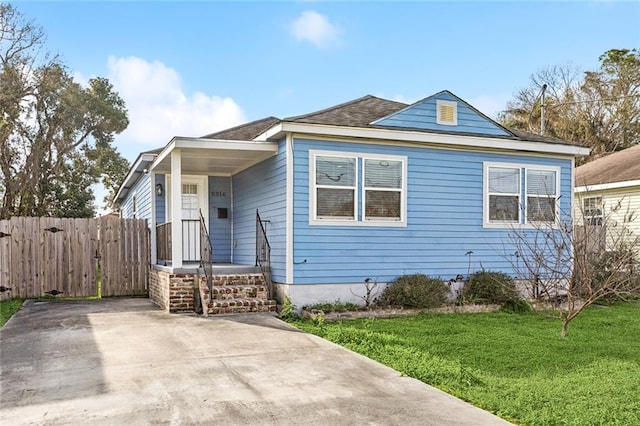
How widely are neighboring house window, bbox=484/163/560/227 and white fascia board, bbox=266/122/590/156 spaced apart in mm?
411

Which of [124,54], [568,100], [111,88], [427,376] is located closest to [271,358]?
[427,376]

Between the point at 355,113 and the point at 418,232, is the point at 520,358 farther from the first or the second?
the point at 355,113

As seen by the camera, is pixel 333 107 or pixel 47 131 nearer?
pixel 333 107

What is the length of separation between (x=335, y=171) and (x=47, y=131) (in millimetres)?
20500

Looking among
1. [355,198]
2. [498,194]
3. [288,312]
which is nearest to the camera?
[288,312]

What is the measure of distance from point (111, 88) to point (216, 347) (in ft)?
83.4

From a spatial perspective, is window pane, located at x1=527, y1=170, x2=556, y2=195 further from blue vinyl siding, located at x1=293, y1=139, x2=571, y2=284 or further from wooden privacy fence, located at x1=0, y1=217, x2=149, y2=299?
wooden privacy fence, located at x1=0, y1=217, x2=149, y2=299

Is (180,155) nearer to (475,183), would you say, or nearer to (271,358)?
(271,358)

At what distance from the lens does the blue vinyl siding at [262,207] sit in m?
9.32

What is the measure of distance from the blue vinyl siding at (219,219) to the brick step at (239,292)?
3321 mm

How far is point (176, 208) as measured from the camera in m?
9.24

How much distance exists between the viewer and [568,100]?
30094 mm

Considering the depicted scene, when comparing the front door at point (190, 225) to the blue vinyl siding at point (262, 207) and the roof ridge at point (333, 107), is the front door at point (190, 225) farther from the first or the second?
the roof ridge at point (333, 107)

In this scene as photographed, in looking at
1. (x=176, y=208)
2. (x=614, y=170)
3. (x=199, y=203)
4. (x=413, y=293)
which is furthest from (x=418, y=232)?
(x=614, y=170)
